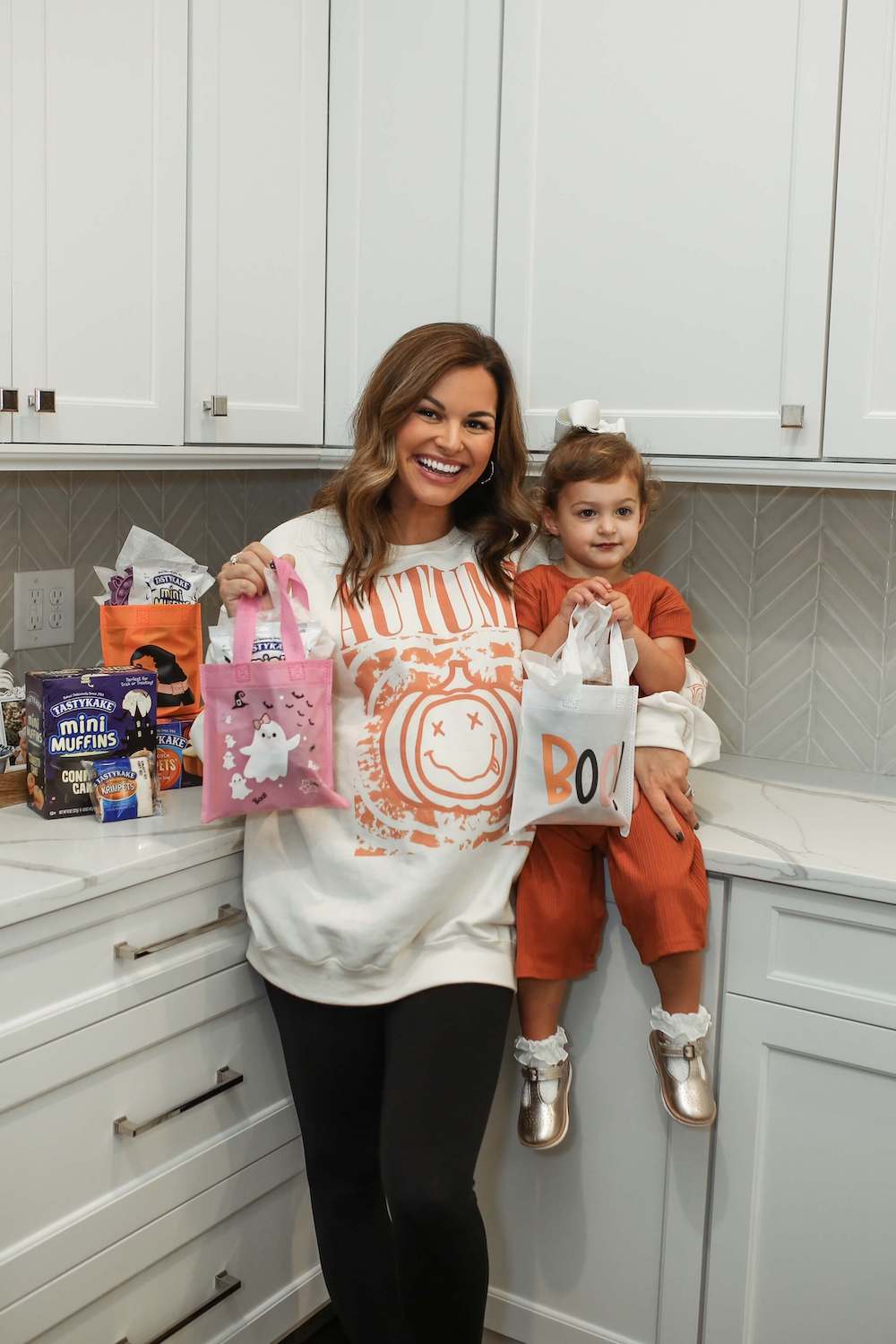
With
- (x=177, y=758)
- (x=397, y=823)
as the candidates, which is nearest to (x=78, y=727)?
(x=177, y=758)

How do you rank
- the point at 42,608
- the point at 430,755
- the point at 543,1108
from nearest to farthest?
1. the point at 430,755
2. the point at 543,1108
3. the point at 42,608

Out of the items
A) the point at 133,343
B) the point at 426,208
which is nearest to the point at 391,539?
the point at 133,343

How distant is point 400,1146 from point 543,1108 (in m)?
0.28

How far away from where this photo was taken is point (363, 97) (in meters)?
2.03

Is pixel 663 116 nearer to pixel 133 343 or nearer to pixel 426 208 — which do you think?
pixel 426 208

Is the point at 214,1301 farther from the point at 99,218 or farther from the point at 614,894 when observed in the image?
the point at 99,218

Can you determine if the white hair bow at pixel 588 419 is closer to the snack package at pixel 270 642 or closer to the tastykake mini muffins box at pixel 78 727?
the snack package at pixel 270 642

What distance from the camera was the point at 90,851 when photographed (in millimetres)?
1531

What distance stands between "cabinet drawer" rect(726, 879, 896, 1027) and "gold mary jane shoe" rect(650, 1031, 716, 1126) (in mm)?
103

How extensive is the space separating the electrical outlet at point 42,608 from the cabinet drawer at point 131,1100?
0.72 m

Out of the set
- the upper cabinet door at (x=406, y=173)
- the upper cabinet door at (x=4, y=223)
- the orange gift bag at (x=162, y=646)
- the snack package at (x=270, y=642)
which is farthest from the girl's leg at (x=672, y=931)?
the upper cabinet door at (x=4, y=223)

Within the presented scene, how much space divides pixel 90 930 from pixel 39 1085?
0.18m

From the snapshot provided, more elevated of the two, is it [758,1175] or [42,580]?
[42,580]

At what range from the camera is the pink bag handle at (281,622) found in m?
1.53
